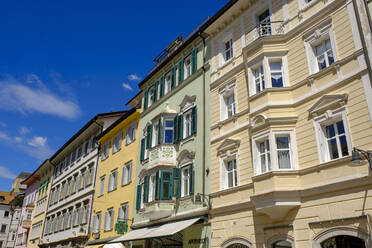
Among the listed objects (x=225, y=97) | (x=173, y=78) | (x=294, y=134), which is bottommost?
(x=294, y=134)

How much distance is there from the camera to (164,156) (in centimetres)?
2025

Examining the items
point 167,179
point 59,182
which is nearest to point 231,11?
point 167,179

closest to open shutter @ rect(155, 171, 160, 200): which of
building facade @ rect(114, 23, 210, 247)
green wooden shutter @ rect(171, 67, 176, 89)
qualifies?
building facade @ rect(114, 23, 210, 247)

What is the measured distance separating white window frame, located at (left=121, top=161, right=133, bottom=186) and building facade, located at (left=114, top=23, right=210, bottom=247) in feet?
5.52

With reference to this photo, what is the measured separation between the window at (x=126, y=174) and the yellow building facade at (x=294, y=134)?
32.9ft

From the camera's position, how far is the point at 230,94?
17719mm

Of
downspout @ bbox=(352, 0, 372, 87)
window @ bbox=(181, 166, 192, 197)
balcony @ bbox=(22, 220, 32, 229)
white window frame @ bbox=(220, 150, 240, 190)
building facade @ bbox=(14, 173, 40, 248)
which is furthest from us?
building facade @ bbox=(14, 173, 40, 248)

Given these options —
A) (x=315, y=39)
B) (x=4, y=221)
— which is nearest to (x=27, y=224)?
(x=4, y=221)

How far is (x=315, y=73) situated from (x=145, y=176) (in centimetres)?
1241

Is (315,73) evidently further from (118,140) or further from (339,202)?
(118,140)

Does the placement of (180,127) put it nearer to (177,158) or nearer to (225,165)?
(177,158)

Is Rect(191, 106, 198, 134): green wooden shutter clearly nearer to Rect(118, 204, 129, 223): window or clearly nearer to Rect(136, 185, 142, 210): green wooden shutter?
Rect(136, 185, 142, 210): green wooden shutter

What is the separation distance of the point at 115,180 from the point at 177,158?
31.7 ft

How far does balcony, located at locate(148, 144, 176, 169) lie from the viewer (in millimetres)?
20062
